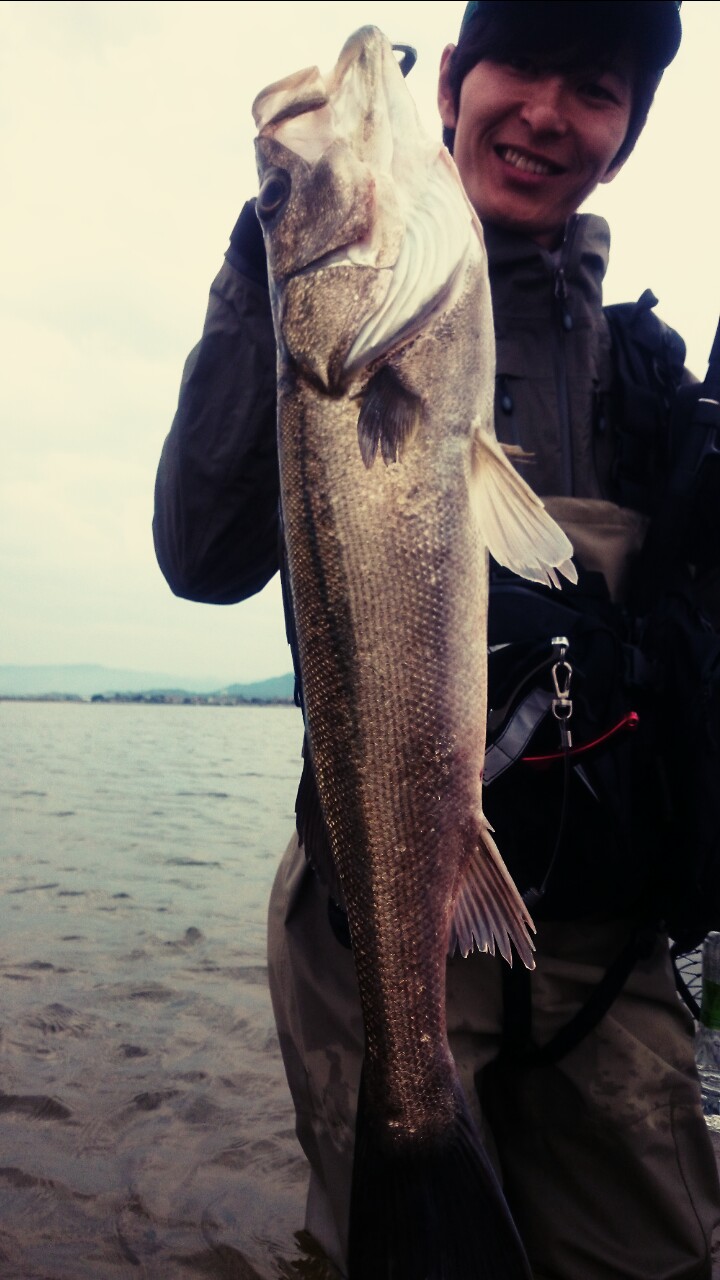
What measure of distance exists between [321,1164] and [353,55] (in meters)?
2.67

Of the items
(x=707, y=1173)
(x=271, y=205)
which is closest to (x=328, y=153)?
(x=271, y=205)

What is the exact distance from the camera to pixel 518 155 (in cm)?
258

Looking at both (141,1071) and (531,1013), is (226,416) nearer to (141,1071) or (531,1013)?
(531,1013)

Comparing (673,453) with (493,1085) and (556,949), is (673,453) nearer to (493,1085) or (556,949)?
(556,949)

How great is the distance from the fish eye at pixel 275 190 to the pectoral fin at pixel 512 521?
706mm

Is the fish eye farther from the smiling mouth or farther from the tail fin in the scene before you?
the tail fin

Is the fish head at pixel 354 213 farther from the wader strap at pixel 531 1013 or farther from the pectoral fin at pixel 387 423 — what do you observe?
the wader strap at pixel 531 1013

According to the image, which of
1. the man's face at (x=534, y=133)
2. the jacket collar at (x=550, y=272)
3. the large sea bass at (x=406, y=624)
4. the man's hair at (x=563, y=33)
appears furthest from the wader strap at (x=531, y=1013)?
the man's hair at (x=563, y=33)

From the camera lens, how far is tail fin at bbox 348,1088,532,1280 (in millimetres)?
1836

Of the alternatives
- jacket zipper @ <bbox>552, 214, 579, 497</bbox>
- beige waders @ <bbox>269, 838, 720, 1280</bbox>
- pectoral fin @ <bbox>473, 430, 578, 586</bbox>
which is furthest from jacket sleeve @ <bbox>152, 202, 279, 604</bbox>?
beige waders @ <bbox>269, 838, 720, 1280</bbox>

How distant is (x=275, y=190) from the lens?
7.00ft

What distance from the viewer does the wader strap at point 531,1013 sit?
96.1 inches

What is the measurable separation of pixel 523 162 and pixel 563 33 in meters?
0.30

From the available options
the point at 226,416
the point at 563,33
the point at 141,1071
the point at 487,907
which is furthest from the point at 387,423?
the point at 141,1071
